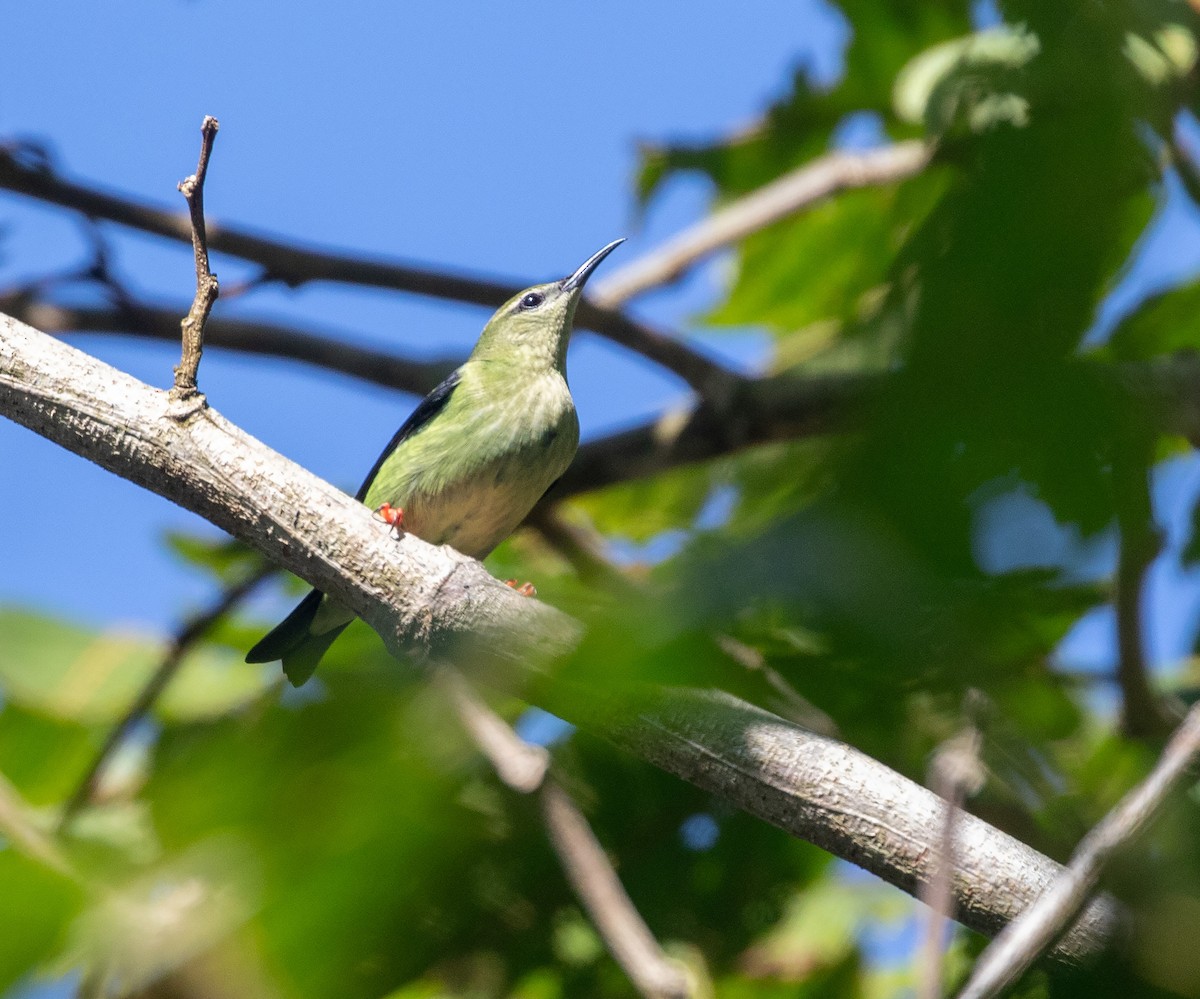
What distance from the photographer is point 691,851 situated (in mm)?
2879

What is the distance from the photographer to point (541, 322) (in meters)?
6.50

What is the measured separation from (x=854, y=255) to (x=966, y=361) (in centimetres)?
633

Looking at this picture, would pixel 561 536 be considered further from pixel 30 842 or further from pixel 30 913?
pixel 30 913

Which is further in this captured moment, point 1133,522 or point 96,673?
point 96,673

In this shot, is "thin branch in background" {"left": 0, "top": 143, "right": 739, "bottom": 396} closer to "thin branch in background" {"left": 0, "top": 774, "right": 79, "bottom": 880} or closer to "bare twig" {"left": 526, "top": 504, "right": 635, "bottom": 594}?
"bare twig" {"left": 526, "top": 504, "right": 635, "bottom": 594}

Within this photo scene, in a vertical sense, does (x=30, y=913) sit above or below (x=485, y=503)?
above

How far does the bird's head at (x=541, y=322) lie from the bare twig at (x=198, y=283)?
10.1 feet

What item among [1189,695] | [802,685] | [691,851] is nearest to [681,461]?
[691,851]

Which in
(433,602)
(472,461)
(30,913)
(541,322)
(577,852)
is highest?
(30,913)

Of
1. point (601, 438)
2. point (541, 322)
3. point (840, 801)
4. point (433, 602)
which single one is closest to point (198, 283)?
point (433, 602)

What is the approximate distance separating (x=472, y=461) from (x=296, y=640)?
1038 millimetres

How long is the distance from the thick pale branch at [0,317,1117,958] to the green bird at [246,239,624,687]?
2.09 meters

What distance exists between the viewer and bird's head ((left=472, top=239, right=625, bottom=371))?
6.28 m

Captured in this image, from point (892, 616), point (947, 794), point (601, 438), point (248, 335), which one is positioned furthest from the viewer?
point (601, 438)
